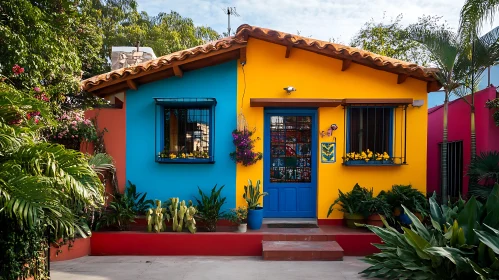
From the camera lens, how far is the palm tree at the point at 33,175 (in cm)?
362

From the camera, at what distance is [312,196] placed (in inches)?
293

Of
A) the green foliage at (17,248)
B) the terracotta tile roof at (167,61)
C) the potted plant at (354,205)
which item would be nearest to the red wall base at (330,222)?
the potted plant at (354,205)

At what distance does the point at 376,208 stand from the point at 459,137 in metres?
3.28

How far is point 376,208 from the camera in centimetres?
662

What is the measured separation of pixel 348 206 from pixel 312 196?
84 centimetres

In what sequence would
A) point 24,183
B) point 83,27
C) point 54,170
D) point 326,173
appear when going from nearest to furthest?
point 24,183 → point 54,170 → point 326,173 → point 83,27

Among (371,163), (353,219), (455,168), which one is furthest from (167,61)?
(455,168)

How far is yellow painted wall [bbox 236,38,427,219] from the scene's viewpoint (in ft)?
23.6

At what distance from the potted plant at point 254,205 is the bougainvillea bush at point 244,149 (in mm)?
433

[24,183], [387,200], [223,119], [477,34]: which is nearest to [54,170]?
[24,183]

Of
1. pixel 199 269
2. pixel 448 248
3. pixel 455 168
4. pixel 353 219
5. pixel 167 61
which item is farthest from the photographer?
pixel 455 168

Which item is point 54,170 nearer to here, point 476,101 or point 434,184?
point 476,101

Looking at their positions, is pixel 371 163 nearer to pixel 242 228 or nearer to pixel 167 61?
pixel 242 228

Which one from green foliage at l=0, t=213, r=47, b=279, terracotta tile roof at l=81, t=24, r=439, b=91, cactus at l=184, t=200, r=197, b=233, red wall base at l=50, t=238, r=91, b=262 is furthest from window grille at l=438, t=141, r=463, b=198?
green foliage at l=0, t=213, r=47, b=279
